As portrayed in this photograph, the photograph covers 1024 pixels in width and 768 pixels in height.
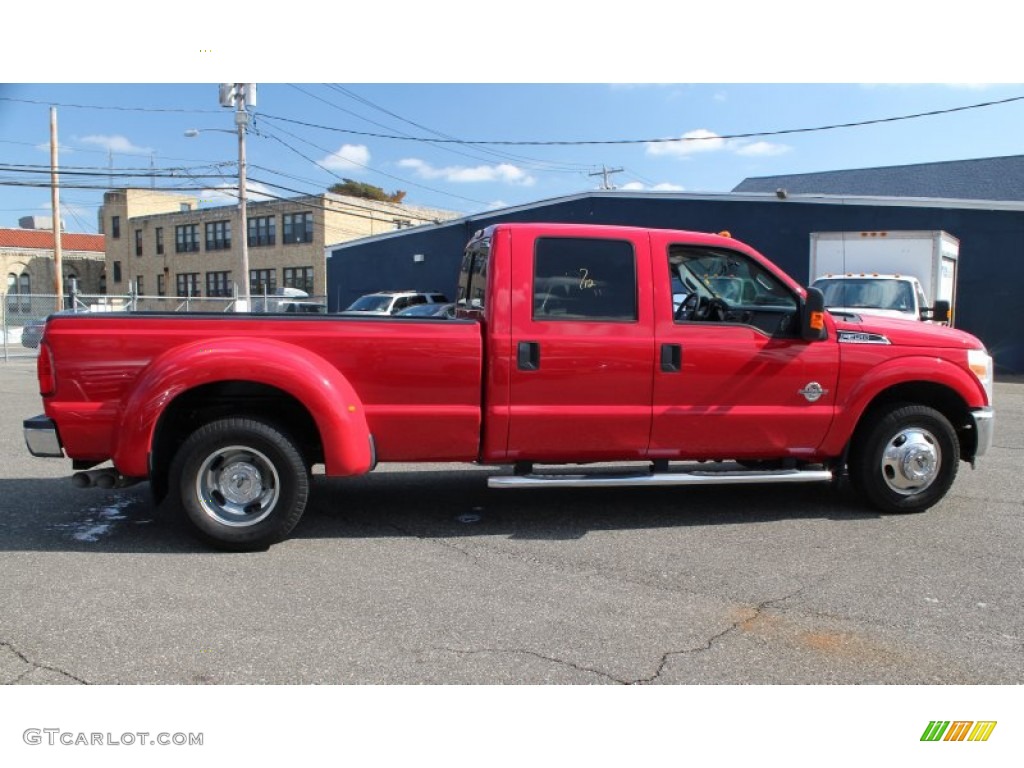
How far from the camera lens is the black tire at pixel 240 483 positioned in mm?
4773

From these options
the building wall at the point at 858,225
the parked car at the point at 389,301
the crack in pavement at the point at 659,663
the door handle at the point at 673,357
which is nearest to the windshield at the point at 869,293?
the building wall at the point at 858,225

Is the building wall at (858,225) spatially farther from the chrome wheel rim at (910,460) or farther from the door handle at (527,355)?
the door handle at (527,355)

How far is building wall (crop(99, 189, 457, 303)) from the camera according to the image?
4900 centimetres

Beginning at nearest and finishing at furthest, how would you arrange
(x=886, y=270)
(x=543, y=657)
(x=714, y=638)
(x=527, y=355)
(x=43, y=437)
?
(x=543, y=657)
(x=714, y=638)
(x=43, y=437)
(x=527, y=355)
(x=886, y=270)

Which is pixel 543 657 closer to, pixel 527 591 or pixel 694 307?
pixel 527 591

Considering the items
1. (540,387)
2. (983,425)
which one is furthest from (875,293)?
(540,387)

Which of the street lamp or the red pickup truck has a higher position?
the street lamp

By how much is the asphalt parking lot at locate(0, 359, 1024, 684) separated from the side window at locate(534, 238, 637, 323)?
4.78 ft

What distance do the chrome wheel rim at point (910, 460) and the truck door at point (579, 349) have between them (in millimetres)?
1816

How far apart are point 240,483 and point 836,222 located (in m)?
19.7

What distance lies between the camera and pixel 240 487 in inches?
192

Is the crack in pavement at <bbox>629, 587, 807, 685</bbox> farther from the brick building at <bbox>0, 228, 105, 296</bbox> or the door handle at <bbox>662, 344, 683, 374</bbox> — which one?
the brick building at <bbox>0, 228, 105, 296</bbox>

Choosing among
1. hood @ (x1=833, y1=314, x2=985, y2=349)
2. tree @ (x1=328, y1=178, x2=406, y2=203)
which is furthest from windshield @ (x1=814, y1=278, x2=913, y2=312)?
tree @ (x1=328, y1=178, x2=406, y2=203)

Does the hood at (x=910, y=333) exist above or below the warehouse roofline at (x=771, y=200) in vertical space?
below
